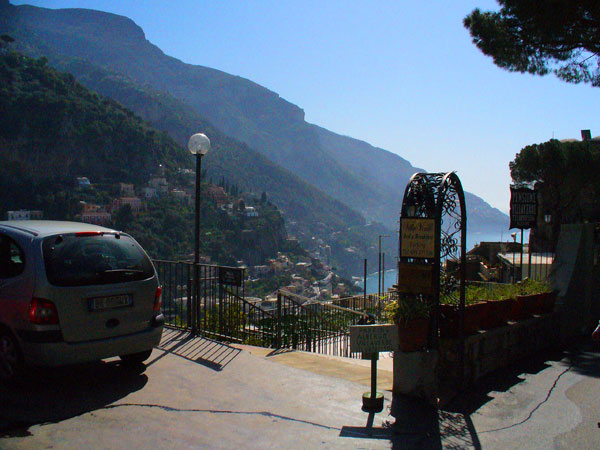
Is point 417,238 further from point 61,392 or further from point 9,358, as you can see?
point 9,358

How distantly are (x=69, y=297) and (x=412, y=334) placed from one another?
11.2 ft

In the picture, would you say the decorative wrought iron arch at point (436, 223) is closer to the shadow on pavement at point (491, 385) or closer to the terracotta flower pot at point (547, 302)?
the shadow on pavement at point (491, 385)

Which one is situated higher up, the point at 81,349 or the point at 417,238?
the point at 417,238

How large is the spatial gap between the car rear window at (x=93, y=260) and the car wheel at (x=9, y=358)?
2.47ft

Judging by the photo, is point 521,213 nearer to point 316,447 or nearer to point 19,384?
point 316,447

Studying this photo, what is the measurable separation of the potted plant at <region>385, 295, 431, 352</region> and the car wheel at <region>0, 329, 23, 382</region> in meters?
3.73

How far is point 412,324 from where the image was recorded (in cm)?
536

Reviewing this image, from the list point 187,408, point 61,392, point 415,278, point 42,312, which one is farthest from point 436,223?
point 61,392

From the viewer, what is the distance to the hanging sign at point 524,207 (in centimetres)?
1066

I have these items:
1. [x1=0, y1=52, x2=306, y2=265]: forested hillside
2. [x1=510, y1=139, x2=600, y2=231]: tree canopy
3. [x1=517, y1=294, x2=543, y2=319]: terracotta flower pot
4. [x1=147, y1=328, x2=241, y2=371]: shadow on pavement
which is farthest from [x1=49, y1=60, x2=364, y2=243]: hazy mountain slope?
[x1=517, y1=294, x2=543, y2=319]: terracotta flower pot

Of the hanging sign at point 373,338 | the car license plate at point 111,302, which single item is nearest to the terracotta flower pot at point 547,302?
the hanging sign at point 373,338

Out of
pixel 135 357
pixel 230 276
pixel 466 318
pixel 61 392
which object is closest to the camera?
pixel 61 392

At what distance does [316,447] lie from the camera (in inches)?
162

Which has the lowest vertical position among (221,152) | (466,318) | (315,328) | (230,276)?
(315,328)
